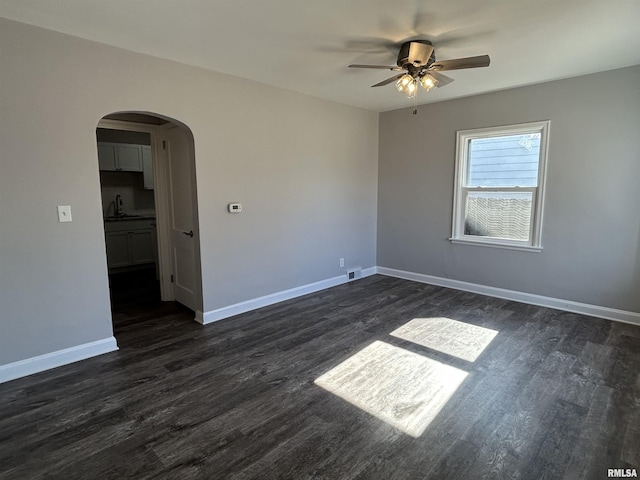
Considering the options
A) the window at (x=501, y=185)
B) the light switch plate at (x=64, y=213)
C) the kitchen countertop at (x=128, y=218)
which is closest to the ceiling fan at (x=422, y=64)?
the window at (x=501, y=185)

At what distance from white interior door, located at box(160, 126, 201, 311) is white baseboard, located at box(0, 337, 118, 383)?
96 cm

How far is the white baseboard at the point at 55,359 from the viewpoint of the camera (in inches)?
102

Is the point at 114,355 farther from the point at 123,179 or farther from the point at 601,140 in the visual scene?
the point at 601,140

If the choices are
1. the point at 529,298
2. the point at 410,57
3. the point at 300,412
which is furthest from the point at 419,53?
the point at 529,298

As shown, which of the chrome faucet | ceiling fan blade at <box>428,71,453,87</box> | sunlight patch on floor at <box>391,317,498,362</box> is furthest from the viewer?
the chrome faucet

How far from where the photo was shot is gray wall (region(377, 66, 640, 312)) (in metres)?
3.51

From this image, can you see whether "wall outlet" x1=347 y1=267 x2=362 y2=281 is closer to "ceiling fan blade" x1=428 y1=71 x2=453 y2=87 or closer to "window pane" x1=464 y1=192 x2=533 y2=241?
"window pane" x1=464 y1=192 x2=533 y2=241

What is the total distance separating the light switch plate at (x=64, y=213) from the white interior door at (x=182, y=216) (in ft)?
3.54

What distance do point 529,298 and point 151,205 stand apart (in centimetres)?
650

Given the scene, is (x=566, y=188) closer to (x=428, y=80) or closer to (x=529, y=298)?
(x=529, y=298)

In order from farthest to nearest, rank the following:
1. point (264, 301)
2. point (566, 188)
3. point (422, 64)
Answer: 1. point (264, 301)
2. point (566, 188)
3. point (422, 64)

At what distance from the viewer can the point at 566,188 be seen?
12.6 ft

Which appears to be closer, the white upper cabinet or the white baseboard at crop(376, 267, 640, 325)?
the white baseboard at crop(376, 267, 640, 325)

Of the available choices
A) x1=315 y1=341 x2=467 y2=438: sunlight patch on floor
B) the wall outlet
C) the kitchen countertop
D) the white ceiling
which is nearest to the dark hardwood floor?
x1=315 y1=341 x2=467 y2=438: sunlight patch on floor
